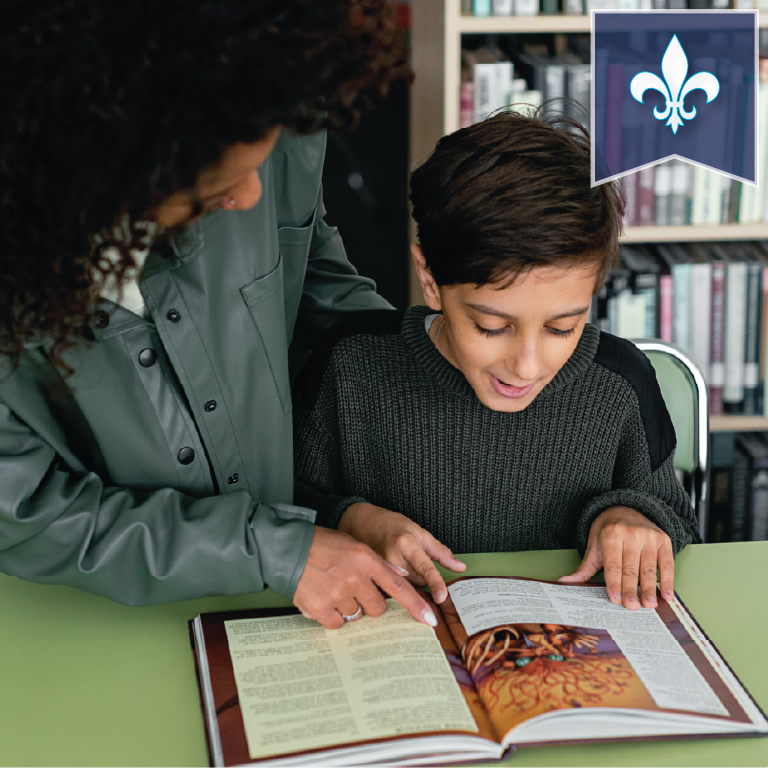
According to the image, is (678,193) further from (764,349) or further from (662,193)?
(764,349)

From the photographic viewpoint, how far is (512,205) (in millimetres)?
993

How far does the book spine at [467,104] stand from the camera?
191 cm

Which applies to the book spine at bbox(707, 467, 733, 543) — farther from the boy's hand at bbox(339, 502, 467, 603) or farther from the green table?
the boy's hand at bbox(339, 502, 467, 603)

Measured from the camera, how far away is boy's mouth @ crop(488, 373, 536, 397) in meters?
1.08

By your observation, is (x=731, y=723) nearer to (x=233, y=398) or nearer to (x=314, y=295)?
(x=233, y=398)

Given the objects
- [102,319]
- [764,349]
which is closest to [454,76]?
[764,349]

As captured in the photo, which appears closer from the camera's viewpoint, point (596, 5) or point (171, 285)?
point (171, 285)

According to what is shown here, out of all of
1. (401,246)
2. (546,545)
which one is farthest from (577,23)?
(401,246)

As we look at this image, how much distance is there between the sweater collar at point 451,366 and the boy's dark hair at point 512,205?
0.16 metres

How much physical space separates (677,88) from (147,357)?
0.88 metres

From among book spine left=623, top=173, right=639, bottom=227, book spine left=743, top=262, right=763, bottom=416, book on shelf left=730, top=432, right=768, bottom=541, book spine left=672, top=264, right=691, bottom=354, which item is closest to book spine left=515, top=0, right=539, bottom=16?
book spine left=623, top=173, right=639, bottom=227

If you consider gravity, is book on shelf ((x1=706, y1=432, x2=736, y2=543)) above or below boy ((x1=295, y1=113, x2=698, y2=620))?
below

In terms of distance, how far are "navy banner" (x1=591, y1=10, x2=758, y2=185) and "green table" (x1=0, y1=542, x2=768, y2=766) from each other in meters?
0.67

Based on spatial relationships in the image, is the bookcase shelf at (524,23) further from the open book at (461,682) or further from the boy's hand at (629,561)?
the open book at (461,682)
